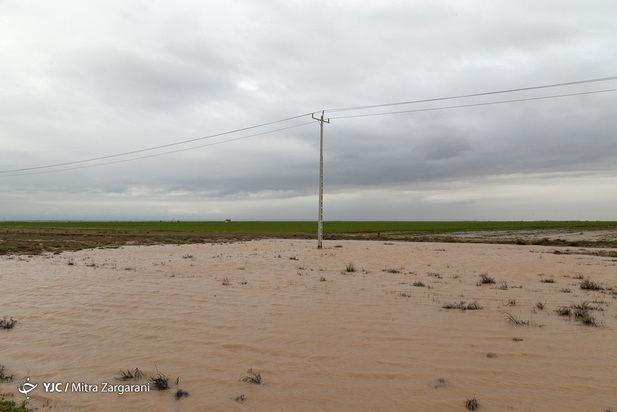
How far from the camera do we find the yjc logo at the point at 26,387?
16.6 feet

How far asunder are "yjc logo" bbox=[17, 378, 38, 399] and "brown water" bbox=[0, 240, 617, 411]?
9cm

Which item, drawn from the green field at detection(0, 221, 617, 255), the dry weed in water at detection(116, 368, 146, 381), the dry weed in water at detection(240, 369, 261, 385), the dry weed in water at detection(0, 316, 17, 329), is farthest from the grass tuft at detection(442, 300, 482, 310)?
the green field at detection(0, 221, 617, 255)

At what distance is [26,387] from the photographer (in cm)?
519

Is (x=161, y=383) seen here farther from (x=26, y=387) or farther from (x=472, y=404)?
(x=472, y=404)

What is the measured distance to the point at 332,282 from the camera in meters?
13.6

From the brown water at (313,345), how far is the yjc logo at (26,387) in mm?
95

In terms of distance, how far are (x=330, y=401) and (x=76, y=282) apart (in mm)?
12550

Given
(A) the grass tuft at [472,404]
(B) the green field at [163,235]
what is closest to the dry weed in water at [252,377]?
(A) the grass tuft at [472,404]

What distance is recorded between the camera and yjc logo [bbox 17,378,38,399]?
16.6ft

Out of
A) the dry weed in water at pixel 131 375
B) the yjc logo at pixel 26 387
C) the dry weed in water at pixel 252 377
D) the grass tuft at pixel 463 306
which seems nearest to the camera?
the yjc logo at pixel 26 387

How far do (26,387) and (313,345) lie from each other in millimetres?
4450

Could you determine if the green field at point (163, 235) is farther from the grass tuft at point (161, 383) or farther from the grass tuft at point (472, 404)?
the grass tuft at point (472, 404)

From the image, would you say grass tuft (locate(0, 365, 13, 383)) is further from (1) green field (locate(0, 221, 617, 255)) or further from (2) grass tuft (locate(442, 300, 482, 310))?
(1) green field (locate(0, 221, 617, 255))

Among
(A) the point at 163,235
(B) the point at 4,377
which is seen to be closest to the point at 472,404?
(B) the point at 4,377
